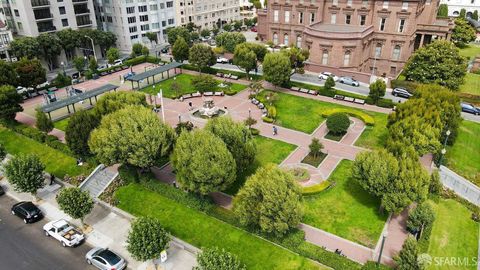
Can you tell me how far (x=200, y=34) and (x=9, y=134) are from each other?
74815 mm

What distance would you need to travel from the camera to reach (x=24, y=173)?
36062mm

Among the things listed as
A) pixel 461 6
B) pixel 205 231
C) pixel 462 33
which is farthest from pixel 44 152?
pixel 461 6

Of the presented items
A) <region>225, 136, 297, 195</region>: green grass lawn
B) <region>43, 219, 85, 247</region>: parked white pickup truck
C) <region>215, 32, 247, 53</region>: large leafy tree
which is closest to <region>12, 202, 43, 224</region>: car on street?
<region>43, 219, 85, 247</region>: parked white pickup truck

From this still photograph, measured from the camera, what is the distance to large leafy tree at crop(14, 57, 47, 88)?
209ft

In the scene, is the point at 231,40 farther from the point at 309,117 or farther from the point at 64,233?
the point at 64,233

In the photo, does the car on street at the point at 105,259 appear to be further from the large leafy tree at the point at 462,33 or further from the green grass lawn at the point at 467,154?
the large leafy tree at the point at 462,33

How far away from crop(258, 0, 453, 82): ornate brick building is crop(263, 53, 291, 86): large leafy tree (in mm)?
16720

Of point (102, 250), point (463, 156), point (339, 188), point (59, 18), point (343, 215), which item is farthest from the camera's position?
point (59, 18)

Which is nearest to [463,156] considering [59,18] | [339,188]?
[339,188]

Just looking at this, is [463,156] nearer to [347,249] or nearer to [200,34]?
[347,249]

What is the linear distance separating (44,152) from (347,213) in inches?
1539

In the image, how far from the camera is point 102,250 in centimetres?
3094

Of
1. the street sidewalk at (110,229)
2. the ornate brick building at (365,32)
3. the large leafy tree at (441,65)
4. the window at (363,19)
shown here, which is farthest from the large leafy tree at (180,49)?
the large leafy tree at (441,65)

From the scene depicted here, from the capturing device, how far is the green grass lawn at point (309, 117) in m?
50.8
